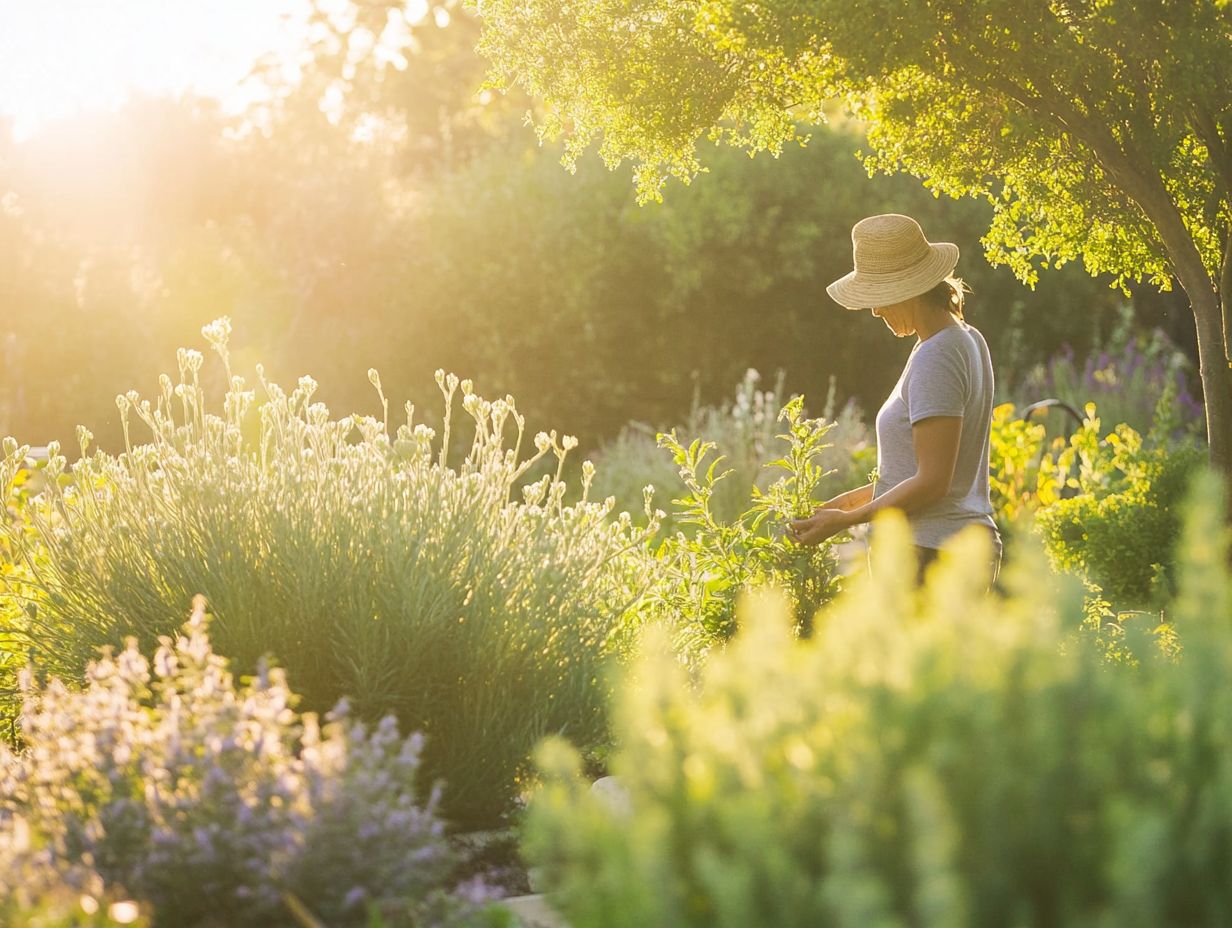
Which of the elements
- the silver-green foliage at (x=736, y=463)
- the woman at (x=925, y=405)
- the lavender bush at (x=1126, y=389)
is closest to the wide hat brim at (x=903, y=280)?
the woman at (x=925, y=405)

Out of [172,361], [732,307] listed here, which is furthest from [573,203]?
[172,361]

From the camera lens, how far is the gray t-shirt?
150 inches

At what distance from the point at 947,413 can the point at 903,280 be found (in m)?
0.54

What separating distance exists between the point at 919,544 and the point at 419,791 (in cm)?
161

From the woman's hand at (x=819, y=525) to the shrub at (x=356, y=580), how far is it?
640 mm

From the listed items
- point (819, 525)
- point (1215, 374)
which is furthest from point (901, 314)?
point (1215, 374)

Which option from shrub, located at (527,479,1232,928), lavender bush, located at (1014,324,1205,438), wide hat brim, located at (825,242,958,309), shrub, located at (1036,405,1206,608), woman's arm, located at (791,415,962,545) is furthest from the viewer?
lavender bush, located at (1014,324,1205,438)

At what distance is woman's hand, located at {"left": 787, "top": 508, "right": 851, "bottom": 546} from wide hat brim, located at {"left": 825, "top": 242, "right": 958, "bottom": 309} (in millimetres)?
647

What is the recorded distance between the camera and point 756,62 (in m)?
5.20

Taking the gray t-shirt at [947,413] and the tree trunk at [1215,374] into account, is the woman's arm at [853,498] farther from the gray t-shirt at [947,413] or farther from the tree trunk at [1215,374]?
the tree trunk at [1215,374]

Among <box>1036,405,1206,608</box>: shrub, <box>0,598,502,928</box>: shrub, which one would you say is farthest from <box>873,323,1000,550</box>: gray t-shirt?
<box>1036,405,1206,608</box>: shrub

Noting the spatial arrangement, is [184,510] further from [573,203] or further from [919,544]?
[573,203]

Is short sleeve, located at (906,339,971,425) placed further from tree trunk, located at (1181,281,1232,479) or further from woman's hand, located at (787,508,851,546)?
tree trunk, located at (1181,281,1232,479)

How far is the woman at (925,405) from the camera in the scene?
378cm
